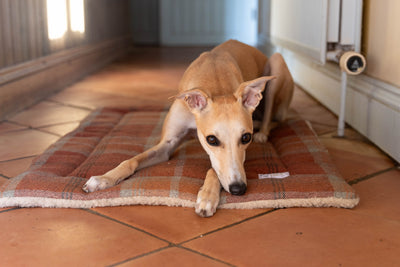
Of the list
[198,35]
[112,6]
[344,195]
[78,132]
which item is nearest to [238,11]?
[198,35]

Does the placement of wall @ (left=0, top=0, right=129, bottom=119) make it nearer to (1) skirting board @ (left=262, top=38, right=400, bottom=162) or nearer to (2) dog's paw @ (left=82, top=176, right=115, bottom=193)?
(2) dog's paw @ (left=82, top=176, right=115, bottom=193)

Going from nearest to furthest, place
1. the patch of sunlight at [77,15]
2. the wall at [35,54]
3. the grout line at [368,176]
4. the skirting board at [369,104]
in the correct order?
the grout line at [368,176], the skirting board at [369,104], the wall at [35,54], the patch of sunlight at [77,15]

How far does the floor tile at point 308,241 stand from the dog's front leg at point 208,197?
12 centimetres

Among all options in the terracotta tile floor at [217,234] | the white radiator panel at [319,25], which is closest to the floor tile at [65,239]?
the terracotta tile floor at [217,234]

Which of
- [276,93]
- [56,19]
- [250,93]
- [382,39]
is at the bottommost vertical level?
[276,93]

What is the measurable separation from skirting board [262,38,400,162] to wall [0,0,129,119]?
2113 millimetres

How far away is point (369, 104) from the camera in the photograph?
2.43 meters

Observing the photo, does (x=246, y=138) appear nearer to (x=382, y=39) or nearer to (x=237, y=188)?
(x=237, y=188)

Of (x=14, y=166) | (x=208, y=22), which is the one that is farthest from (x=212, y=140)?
(x=208, y=22)

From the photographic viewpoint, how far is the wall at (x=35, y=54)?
10.1ft

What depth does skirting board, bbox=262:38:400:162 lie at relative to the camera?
213 cm

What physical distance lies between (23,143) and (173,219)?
1280 mm

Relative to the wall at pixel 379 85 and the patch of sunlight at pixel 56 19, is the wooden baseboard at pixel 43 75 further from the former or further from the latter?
the wall at pixel 379 85

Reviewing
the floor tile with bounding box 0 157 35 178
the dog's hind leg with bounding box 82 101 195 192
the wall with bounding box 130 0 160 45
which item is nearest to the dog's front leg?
the dog's hind leg with bounding box 82 101 195 192
